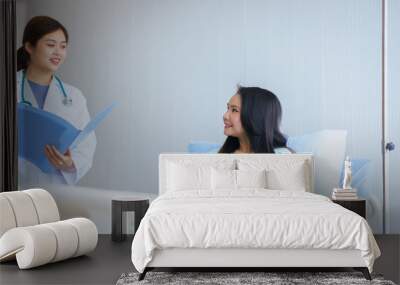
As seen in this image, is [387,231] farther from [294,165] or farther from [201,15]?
[201,15]

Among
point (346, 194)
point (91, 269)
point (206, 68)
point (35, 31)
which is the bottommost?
point (91, 269)

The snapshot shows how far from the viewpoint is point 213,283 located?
182 inches

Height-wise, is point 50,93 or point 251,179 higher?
point 50,93

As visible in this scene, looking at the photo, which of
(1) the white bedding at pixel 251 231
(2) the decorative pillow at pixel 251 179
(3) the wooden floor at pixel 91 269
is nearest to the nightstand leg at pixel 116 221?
(3) the wooden floor at pixel 91 269

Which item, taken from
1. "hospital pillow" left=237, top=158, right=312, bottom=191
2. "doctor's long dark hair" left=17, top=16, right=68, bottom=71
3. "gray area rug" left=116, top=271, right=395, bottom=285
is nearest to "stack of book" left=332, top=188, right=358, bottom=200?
"hospital pillow" left=237, top=158, right=312, bottom=191

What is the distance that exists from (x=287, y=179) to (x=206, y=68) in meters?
1.64

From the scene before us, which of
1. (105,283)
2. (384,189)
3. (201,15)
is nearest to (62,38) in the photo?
(201,15)

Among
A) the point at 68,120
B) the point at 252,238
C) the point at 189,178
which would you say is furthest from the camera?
the point at 68,120

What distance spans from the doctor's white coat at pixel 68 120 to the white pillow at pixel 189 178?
117 centimetres

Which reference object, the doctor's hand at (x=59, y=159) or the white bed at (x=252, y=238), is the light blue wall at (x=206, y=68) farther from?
the white bed at (x=252, y=238)

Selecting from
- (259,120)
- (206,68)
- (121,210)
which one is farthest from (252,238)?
(206,68)

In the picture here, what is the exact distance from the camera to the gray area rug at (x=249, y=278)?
4.68 meters

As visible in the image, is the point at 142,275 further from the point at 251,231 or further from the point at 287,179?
the point at 287,179

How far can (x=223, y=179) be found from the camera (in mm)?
6504
